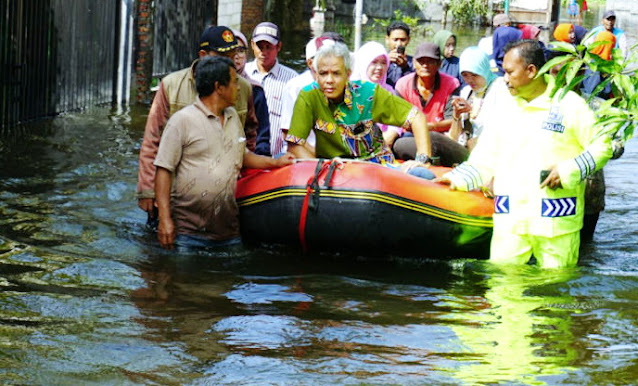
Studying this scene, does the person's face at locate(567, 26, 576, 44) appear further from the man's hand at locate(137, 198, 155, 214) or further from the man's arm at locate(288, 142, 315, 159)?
the man's hand at locate(137, 198, 155, 214)

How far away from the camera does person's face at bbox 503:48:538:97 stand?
6598mm

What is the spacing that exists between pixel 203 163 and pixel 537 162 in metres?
2.21

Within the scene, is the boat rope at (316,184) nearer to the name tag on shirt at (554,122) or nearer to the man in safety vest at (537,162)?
the man in safety vest at (537,162)

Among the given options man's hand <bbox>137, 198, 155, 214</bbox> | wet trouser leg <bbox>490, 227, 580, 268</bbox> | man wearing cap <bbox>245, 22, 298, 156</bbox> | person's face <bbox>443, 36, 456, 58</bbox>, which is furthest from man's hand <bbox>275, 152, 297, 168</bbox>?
person's face <bbox>443, 36, 456, 58</bbox>

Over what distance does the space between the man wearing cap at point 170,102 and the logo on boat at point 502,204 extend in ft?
6.41

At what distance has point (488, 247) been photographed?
761cm

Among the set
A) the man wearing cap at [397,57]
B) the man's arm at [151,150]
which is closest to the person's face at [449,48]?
the man wearing cap at [397,57]

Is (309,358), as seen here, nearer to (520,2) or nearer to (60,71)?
(60,71)

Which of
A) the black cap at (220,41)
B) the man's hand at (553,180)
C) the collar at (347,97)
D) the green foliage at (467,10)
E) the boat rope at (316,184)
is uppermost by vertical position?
the green foliage at (467,10)

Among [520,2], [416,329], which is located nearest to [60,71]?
[416,329]

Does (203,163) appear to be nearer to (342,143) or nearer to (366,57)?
(342,143)

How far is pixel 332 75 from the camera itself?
739 centimetres

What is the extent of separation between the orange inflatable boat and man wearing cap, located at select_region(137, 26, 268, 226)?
25.4 inches

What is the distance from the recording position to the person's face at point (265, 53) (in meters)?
9.09
